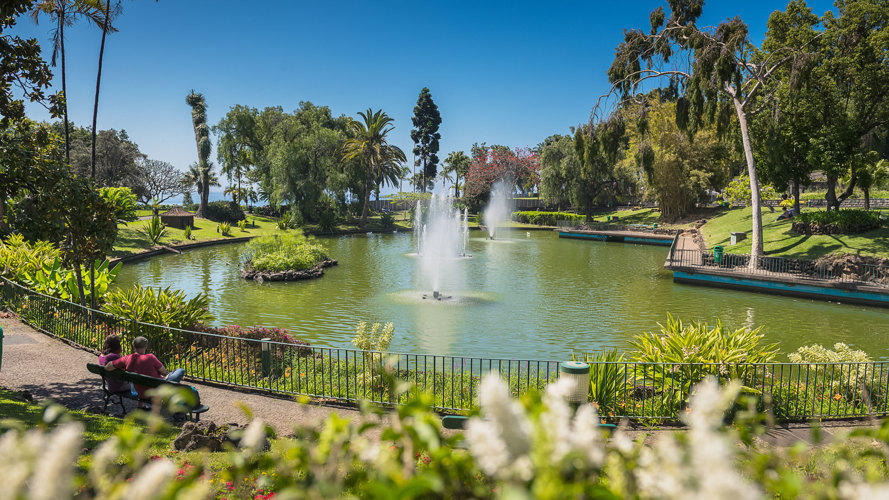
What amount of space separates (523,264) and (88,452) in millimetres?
28693

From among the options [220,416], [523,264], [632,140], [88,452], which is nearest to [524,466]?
[88,452]

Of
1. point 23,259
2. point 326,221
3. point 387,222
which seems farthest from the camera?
point 387,222

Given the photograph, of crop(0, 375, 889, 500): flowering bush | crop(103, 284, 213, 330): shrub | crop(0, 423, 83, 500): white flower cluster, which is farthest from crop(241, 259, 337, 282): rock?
crop(0, 423, 83, 500): white flower cluster

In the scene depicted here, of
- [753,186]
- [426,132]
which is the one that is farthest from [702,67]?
[426,132]

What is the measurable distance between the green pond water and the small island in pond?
Answer: 751mm

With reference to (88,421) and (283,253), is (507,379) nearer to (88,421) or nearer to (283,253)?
(88,421)

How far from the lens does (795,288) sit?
23188 mm

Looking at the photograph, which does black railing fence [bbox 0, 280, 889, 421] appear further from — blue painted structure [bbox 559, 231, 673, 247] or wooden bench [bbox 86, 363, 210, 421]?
blue painted structure [bbox 559, 231, 673, 247]

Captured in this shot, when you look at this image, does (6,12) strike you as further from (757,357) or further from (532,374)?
(757,357)

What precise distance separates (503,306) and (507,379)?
33.1 feet

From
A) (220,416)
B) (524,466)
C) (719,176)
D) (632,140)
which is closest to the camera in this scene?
(524,466)

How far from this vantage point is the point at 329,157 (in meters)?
58.0

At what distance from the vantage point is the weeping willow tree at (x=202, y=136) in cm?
5881

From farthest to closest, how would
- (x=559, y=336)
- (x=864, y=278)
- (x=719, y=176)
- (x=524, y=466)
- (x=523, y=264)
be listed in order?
(x=719, y=176) < (x=523, y=264) < (x=864, y=278) < (x=559, y=336) < (x=524, y=466)
